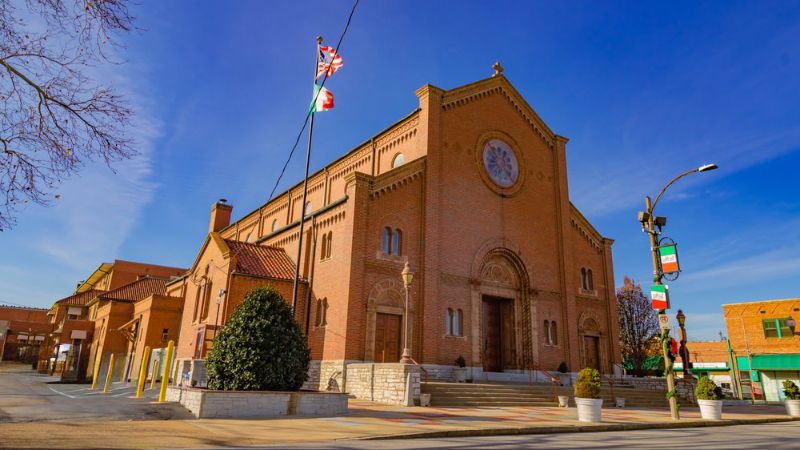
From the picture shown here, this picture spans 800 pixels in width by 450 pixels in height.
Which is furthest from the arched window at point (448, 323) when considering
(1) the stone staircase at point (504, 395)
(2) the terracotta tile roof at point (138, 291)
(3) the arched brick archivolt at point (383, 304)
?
(2) the terracotta tile roof at point (138, 291)

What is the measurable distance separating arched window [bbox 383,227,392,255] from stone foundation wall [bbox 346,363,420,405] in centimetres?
586

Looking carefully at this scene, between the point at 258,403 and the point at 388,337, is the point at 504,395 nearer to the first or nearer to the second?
the point at 388,337

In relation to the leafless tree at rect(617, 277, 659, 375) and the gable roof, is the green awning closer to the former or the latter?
the leafless tree at rect(617, 277, 659, 375)

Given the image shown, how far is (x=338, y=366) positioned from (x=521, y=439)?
475 inches

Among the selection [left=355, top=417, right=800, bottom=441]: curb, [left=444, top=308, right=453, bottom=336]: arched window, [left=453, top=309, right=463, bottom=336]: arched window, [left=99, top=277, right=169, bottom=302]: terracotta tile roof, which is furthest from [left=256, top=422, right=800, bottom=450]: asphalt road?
[left=99, top=277, right=169, bottom=302]: terracotta tile roof

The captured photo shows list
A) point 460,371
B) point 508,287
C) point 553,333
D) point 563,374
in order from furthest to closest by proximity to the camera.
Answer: point 553,333
point 508,287
point 563,374
point 460,371

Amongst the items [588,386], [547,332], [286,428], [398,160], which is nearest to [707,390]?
[588,386]

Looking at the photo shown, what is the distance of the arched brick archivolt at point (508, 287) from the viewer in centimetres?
2708

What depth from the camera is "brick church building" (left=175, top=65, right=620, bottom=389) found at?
24.1 metres

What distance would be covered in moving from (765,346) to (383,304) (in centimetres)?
4520

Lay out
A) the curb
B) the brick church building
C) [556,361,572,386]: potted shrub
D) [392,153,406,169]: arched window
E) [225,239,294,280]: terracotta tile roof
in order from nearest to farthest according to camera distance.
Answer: the curb < the brick church building < [225,239,294,280]: terracotta tile roof < [556,361,572,386]: potted shrub < [392,153,406,169]: arched window

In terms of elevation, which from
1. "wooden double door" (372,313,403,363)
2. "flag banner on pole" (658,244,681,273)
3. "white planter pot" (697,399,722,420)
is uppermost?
"flag banner on pole" (658,244,681,273)

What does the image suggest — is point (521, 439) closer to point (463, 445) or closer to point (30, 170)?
point (463, 445)

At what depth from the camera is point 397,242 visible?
25.4 metres
